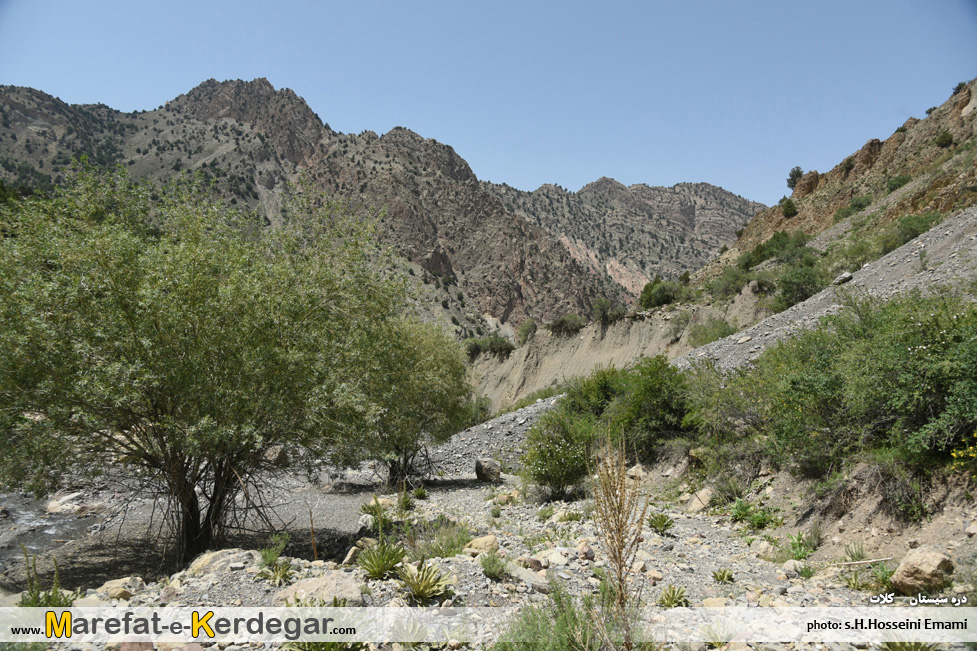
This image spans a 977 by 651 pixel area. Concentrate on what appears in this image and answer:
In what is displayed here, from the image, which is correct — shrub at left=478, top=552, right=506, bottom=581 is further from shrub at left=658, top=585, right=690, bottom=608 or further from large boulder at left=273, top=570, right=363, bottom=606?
shrub at left=658, top=585, right=690, bottom=608

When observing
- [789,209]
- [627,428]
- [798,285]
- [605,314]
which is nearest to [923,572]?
[627,428]

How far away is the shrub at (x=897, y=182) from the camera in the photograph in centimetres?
3319

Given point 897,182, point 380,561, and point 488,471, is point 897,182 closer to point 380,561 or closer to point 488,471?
point 488,471

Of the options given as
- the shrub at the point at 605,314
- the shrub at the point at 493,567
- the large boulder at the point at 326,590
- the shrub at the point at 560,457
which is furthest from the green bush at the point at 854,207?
the large boulder at the point at 326,590

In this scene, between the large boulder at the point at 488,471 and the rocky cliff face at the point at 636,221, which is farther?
the rocky cliff face at the point at 636,221

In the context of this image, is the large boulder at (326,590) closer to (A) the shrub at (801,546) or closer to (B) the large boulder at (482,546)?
(B) the large boulder at (482,546)

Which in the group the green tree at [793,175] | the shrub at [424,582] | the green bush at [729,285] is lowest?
the shrub at [424,582]

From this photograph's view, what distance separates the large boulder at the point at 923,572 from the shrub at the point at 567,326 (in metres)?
35.9

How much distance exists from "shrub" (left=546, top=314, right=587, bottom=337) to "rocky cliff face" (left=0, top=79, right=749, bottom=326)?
2715 cm

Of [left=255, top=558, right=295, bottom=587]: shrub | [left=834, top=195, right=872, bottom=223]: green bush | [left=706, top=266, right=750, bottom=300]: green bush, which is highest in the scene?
[left=834, top=195, right=872, bottom=223]: green bush

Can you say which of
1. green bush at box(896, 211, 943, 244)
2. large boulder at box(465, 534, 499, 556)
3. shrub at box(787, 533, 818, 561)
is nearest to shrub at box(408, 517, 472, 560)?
large boulder at box(465, 534, 499, 556)

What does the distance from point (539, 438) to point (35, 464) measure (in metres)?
11.2

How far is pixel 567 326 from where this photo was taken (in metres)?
41.5

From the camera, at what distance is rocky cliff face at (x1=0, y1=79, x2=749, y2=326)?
79.8 metres
